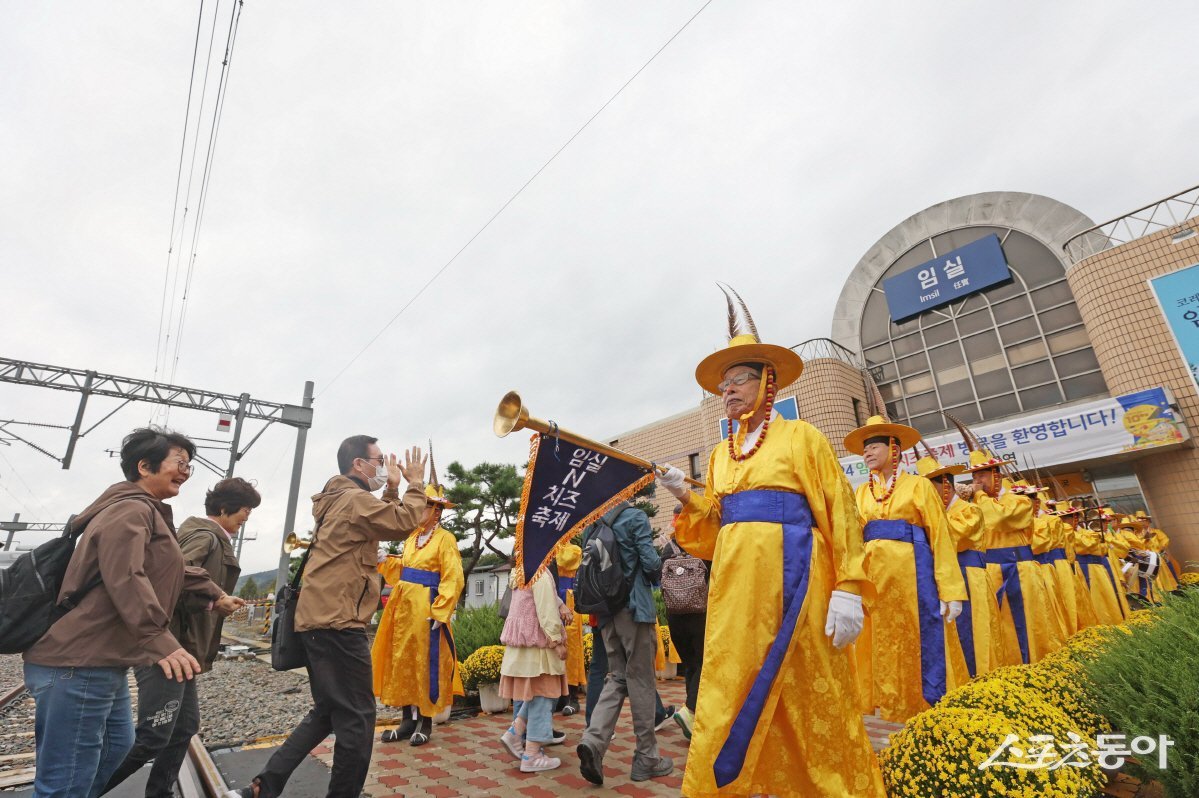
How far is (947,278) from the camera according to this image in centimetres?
1866

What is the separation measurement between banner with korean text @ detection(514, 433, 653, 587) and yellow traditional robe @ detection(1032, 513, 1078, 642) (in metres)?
6.16

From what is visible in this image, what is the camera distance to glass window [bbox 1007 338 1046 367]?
1631 centimetres

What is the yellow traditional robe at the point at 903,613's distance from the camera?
447cm

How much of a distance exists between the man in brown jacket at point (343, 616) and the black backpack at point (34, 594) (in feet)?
3.34

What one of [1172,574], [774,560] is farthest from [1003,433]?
[774,560]

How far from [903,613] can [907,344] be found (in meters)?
17.0

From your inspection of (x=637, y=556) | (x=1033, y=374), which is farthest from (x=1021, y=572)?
(x=1033, y=374)

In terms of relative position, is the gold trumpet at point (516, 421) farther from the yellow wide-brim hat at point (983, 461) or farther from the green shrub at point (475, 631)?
the yellow wide-brim hat at point (983, 461)

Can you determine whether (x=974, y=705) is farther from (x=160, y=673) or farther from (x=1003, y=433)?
(x=1003, y=433)

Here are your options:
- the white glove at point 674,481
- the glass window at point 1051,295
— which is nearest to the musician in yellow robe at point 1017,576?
the white glove at point 674,481

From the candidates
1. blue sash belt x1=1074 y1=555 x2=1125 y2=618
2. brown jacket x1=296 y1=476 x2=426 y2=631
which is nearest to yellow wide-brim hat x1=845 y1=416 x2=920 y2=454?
brown jacket x1=296 y1=476 x2=426 y2=631

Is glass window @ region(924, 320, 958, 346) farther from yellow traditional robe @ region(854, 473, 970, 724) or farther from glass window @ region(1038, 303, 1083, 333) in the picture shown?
yellow traditional robe @ region(854, 473, 970, 724)

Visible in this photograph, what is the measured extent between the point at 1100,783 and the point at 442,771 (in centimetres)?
369

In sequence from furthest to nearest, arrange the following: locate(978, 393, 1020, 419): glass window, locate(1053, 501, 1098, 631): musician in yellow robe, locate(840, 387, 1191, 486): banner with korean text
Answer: locate(978, 393, 1020, 419): glass window, locate(840, 387, 1191, 486): banner with korean text, locate(1053, 501, 1098, 631): musician in yellow robe
